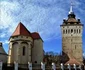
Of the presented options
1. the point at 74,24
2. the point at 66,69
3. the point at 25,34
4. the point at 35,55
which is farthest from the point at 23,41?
the point at 74,24

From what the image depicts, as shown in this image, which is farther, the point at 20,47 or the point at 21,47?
the point at 21,47

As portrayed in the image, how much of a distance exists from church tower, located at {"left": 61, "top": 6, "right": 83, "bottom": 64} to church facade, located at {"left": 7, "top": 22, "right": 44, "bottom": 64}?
10.3 metres

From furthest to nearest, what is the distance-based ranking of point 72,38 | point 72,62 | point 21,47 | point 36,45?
1. point 72,38
2. point 72,62
3. point 36,45
4. point 21,47

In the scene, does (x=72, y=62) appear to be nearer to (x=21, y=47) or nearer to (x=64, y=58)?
(x=64, y=58)

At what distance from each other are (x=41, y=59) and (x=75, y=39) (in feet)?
40.7

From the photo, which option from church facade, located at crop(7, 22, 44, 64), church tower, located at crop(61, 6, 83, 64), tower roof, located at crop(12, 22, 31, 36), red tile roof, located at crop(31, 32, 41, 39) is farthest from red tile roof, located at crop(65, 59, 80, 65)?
tower roof, located at crop(12, 22, 31, 36)

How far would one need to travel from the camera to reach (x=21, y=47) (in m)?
41.6

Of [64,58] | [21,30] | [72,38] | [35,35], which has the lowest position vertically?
[64,58]

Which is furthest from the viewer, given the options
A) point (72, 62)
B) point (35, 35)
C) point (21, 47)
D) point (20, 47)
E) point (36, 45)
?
point (72, 62)

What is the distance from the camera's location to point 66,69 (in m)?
38.9

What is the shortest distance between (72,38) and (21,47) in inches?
620

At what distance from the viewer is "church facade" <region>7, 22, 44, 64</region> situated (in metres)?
41.2

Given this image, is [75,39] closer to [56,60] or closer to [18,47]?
[56,60]

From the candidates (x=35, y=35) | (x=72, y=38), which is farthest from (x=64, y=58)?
(x=35, y=35)
